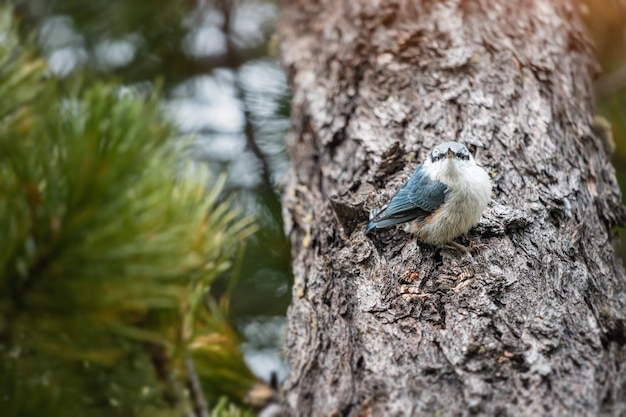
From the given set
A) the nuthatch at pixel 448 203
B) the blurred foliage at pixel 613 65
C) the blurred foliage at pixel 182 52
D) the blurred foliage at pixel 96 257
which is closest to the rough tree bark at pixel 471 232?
the nuthatch at pixel 448 203

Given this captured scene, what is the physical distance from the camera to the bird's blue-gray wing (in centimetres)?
210

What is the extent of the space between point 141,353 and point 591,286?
1186mm

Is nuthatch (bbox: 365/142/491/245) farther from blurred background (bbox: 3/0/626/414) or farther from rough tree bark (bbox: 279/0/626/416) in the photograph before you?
blurred background (bbox: 3/0/626/414)

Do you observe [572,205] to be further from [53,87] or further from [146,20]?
[146,20]

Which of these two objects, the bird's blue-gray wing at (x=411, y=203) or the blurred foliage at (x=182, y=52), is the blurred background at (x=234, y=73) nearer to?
the blurred foliage at (x=182, y=52)

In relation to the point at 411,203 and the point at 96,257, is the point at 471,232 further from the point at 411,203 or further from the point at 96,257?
the point at 96,257

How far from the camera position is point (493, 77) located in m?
2.42

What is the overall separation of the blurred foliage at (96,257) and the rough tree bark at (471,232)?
45 cm

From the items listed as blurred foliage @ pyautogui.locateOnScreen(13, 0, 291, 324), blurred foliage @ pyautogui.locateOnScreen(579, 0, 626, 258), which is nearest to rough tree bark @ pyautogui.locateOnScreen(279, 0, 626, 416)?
blurred foliage @ pyautogui.locateOnScreen(579, 0, 626, 258)

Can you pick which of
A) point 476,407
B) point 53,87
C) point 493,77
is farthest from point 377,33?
point 476,407

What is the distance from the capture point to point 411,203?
7.08 ft

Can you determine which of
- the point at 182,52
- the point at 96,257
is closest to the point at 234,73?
the point at 182,52

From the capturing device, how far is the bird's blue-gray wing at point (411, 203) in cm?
210

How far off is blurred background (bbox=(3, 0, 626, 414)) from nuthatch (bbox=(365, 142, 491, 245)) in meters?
0.98
